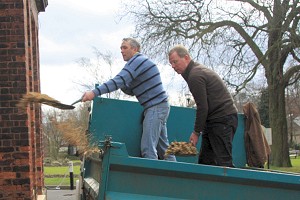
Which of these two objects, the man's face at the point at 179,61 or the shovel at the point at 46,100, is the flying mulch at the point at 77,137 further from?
the man's face at the point at 179,61

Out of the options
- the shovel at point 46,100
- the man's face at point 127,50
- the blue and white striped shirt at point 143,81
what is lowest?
the shovel at point 46,100

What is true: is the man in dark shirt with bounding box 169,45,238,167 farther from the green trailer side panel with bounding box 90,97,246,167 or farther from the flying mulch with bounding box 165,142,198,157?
the green trailer side panel with bounding box 90,97,246,167

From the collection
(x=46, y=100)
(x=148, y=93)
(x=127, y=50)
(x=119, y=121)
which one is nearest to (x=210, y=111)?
(x=148, y=93)

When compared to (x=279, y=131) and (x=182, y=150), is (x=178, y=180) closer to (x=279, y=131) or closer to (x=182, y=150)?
(x=182, y=150)

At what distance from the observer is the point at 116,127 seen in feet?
18.5

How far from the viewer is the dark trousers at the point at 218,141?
15.3ft

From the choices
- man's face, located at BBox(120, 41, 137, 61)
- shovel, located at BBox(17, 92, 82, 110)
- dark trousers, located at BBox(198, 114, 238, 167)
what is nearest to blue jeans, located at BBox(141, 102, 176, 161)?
dark trousers, located at BBox(198, 114, 238, 167)

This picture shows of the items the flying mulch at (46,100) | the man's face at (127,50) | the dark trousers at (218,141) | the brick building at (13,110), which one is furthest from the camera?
the brick building at (13,110)

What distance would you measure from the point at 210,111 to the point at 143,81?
801 mm

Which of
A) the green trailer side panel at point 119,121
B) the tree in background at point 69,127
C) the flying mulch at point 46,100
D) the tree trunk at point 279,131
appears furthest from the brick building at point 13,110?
the tree trunk at point 279,131

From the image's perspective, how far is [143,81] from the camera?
514 centimetres

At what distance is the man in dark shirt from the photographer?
467cm

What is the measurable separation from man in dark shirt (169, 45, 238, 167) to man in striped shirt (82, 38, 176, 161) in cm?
33

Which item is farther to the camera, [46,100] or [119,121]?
[119,121]
